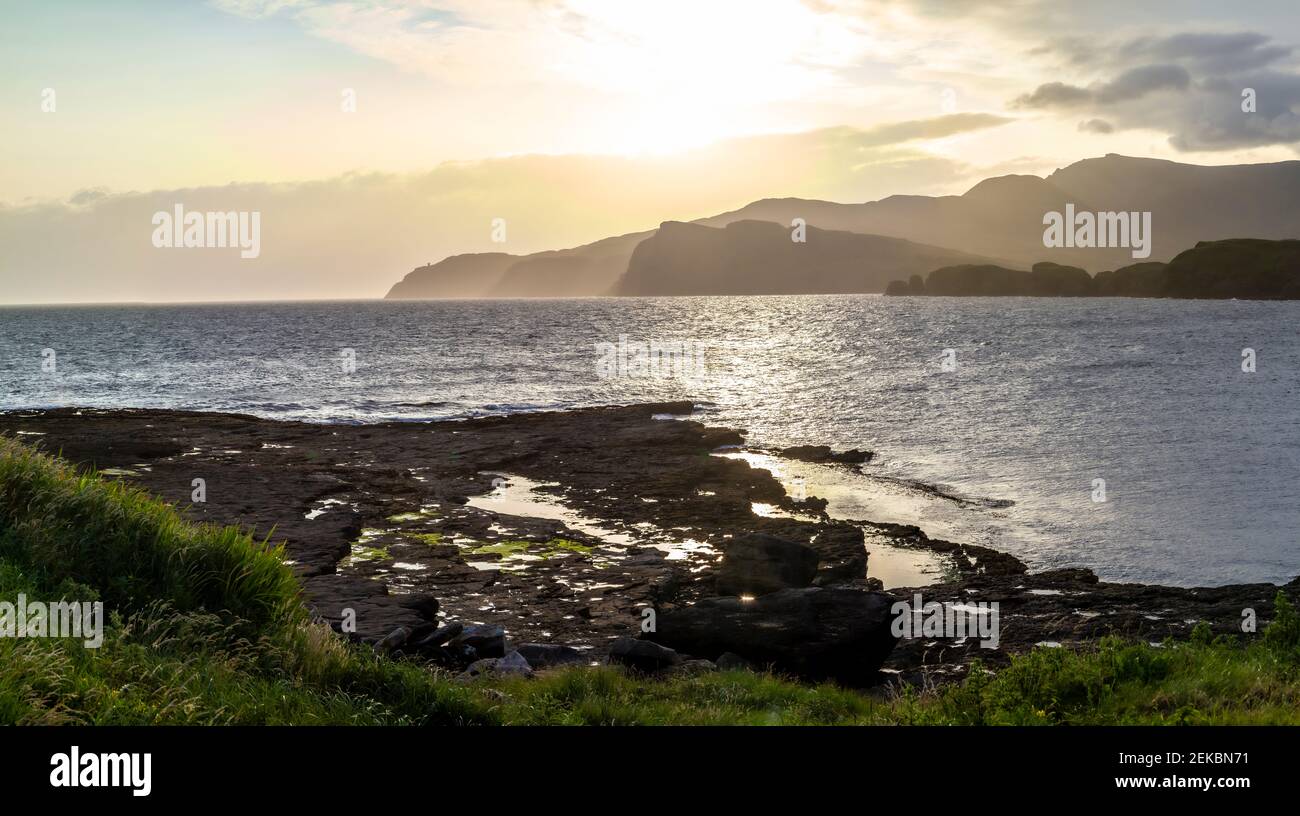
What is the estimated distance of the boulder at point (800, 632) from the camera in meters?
13.2

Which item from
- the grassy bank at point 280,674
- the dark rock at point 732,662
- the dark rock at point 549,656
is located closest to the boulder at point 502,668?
the dark rock at point 549,656

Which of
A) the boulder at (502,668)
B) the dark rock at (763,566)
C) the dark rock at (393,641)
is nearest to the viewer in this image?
the boulder at (502,668)

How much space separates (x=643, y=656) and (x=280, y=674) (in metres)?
5.43

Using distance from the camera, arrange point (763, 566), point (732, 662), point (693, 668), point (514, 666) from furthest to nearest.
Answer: point (763, 566) → point (732, 662) → point (693, 668) → point (514, 666)

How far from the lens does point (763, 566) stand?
1745cm

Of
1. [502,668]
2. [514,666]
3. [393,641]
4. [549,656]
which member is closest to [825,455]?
[549,656]

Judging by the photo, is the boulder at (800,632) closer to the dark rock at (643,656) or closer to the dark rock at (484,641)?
the dark rock at (643,656)

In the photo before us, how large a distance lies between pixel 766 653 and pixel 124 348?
103 m

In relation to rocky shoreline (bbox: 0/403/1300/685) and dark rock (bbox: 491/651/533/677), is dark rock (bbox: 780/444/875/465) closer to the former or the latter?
rocky shoreline (bbox: 0/403/1300/685)

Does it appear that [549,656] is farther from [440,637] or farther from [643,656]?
[440,637]

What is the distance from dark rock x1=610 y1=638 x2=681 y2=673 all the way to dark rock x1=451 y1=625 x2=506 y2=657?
1838 millimetres

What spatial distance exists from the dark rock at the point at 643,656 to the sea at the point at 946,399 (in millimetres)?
11601

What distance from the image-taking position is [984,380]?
59.6m
